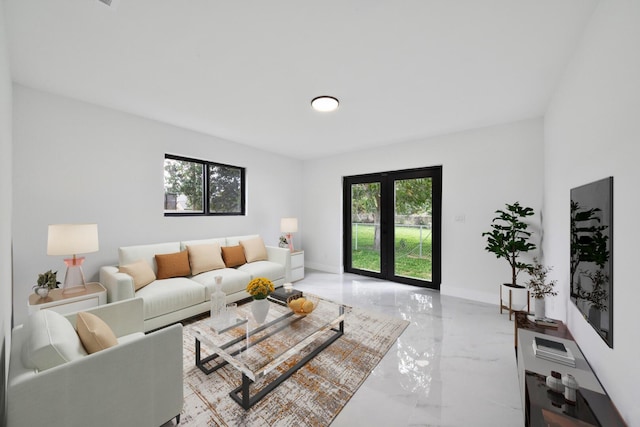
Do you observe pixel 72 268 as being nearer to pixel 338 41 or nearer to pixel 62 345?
pixel 62 345

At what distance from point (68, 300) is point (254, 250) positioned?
7.35 feet

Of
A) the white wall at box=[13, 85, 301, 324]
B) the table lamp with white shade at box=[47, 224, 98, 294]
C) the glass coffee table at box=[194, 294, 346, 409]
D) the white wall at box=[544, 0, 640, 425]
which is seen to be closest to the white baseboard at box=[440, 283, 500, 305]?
the white wall at box=[544, 0, 640, 425]

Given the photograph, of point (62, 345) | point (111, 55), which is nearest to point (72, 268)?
point (62, 345)

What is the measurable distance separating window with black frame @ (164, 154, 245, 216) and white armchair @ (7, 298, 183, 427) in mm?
2376

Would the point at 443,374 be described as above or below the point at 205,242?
below

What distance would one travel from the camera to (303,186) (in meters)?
5.86

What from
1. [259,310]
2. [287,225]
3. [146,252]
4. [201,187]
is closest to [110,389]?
[259,310]

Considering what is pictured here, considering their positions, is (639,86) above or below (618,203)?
above

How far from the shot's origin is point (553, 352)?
158 cm

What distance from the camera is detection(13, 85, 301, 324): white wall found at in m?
2.53

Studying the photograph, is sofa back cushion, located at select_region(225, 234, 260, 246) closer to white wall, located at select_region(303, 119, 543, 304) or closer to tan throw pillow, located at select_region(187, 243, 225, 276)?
tan throw pillow, located at select_region(187, 243, 225, 276)

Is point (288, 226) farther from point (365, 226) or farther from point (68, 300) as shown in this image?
point (68, 300)

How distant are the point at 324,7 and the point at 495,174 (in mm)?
3270

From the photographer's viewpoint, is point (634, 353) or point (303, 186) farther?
point (303, 186)
